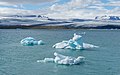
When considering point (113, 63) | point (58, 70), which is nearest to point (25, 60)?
point (58, 70)

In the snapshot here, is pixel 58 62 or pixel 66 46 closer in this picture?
pixel 58 62

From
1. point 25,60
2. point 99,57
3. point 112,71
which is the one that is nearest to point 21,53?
point 25,60

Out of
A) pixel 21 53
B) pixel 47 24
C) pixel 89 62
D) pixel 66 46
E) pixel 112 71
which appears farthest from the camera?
pixel 47 24

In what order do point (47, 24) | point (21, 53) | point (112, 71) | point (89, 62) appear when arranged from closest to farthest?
point (112, 71) → point (89, 62) → point (21, 53) → point (47, 24)

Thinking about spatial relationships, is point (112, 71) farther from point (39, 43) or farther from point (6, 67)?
point (39, 43)

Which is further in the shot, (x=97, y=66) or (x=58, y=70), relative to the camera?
(x=97, y=66)

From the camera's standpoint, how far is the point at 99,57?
97.9 feet

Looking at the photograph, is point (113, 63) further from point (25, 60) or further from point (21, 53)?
point (21, 53)

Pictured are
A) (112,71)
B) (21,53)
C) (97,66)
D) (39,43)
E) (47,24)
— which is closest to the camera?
(112,71)

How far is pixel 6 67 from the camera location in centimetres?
2416

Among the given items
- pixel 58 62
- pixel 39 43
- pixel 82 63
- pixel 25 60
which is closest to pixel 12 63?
pixel 25 60

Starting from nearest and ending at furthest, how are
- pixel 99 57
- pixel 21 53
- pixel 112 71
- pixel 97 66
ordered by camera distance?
pixel 112 71 < pixel 97 66 < pixel 99 57 < pixel 21 53

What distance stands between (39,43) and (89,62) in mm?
16830

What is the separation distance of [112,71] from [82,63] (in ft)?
11.2
